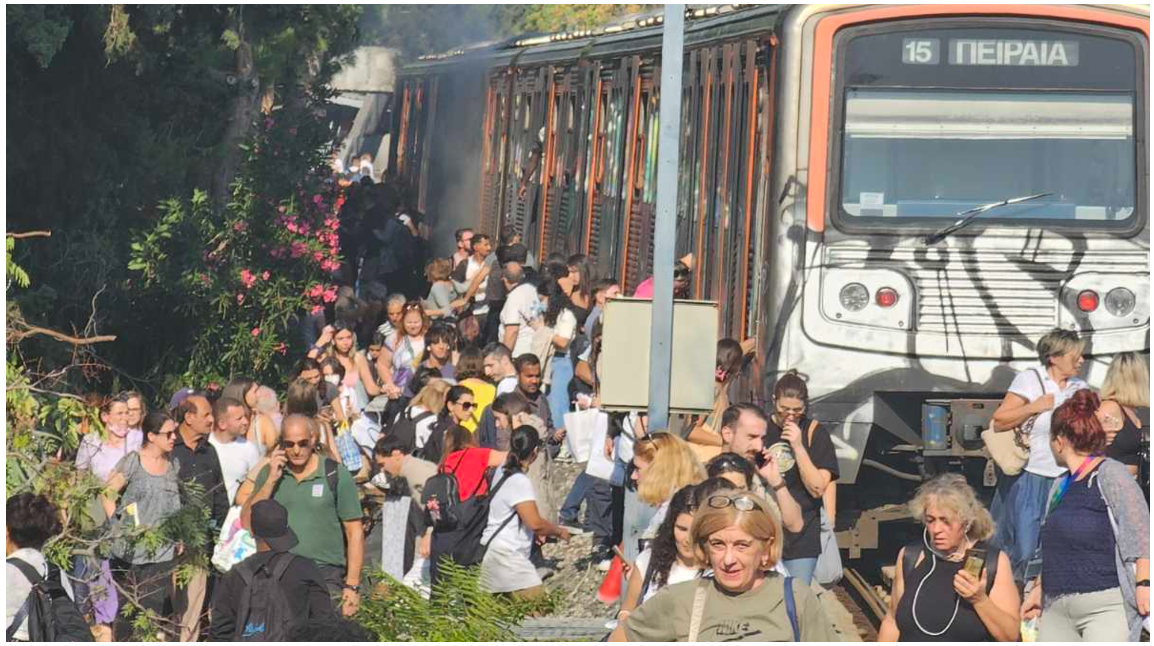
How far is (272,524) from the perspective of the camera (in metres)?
8.85

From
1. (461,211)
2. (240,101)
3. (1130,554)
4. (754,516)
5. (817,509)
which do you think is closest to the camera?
(754,516)

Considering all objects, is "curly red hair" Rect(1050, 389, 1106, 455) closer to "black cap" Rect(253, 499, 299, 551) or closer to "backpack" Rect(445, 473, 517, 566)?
"backpack" Rect(445, 473, 517, 566)

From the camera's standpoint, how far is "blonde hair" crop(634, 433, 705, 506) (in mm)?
8398

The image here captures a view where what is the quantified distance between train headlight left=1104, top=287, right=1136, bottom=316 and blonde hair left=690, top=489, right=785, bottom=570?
23.0 ft

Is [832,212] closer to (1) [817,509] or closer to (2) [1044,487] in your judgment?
(2) [1044,487]

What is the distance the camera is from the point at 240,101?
1933 cm

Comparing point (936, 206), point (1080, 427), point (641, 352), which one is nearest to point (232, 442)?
point (641, 352)

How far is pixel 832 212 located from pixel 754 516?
650 centimetres

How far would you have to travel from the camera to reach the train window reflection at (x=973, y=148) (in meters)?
11.9

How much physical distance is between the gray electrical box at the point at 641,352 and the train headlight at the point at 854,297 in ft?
8.78

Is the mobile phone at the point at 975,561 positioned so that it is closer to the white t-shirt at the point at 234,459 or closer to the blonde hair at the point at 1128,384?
the blonde hair at the point at 1128,384

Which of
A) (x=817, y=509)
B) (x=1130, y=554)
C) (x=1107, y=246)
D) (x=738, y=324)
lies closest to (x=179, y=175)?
(x=738, y=324)

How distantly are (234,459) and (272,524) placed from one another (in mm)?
1730

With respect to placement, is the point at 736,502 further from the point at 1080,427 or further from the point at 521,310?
the point at 521,310
